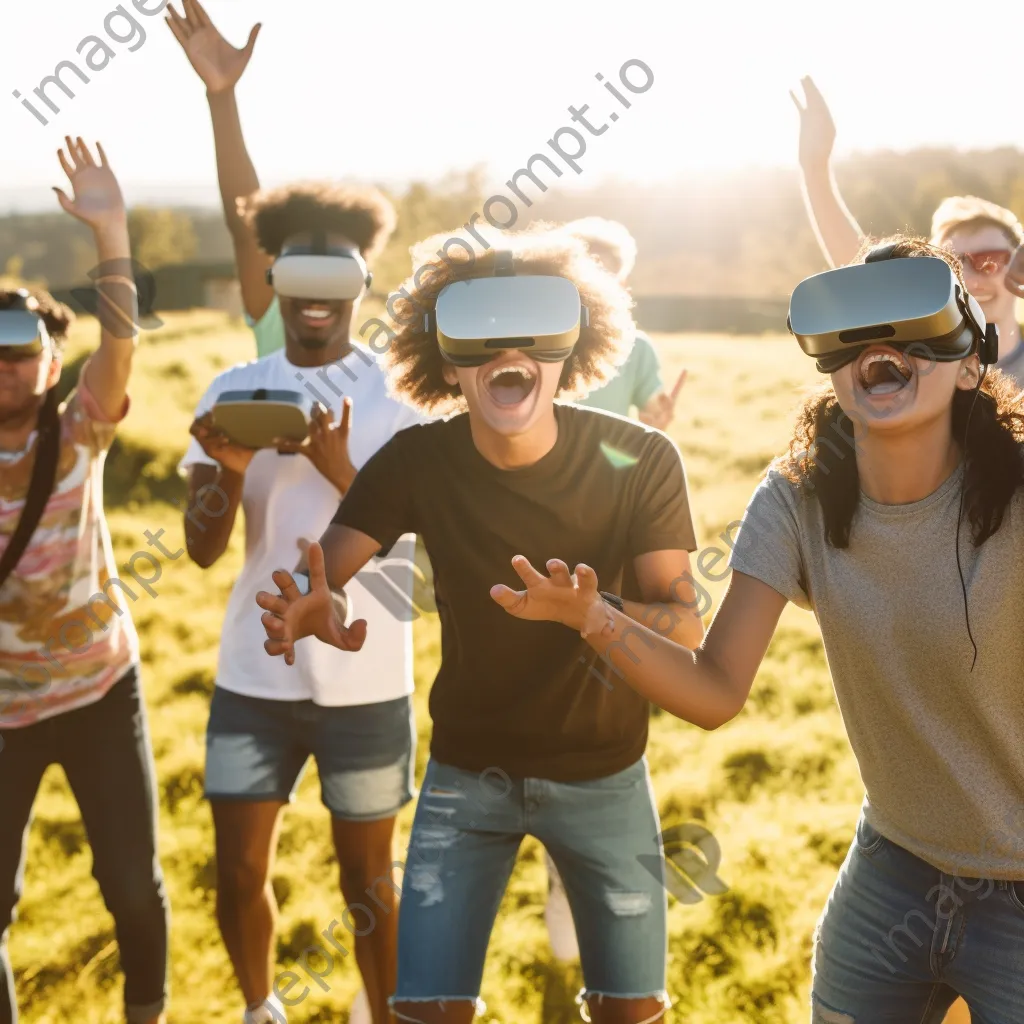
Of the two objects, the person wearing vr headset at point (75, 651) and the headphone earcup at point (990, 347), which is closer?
the headphone earcup at point (990, 347)

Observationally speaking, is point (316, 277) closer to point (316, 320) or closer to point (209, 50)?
point (316, 320)

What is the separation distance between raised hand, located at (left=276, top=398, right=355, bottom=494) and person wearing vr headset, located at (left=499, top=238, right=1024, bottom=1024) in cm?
130

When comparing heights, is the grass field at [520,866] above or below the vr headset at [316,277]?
below

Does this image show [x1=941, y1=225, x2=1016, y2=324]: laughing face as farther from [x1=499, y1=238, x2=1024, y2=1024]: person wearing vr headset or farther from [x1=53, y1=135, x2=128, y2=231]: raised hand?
[x1=53, y1=135, x2=128, y2=231]: raised hand

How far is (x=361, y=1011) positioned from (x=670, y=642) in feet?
6.91

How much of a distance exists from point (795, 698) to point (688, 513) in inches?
185

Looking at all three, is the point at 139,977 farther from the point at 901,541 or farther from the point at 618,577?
the point at 901,541

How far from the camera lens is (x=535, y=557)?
279 cm

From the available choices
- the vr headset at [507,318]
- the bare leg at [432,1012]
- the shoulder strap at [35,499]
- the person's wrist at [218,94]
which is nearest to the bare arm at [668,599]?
the vr headset at [507,318]

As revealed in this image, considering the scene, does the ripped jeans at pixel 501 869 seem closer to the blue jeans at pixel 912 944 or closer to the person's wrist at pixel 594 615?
the blue jeans at pixel 912 944

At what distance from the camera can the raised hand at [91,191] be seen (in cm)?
366

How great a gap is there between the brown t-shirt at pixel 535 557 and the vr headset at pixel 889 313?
2.05 feet

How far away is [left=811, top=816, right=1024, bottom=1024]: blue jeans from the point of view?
217 centimetres

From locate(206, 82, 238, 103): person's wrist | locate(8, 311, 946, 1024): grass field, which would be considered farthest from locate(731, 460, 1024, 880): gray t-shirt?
locate(206, 82, 238, 103): person's wrist
